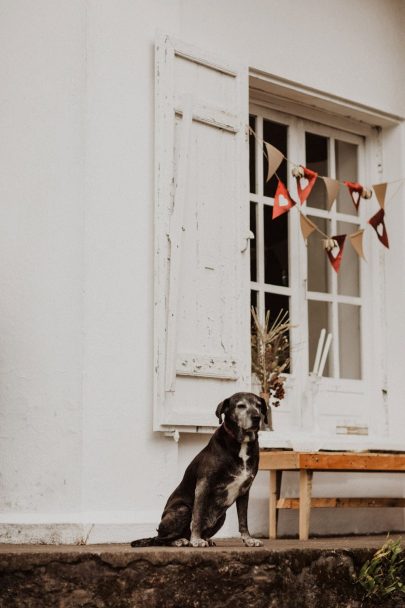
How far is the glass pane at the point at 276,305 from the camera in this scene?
655 centimetres

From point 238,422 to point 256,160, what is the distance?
261 centimetres

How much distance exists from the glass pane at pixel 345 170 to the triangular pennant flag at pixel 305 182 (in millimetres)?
674

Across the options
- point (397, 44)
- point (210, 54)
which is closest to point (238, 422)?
point (210, 54)

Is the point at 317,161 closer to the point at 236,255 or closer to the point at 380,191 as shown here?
the point at 380,191

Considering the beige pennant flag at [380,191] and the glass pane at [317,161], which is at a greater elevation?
the glass pane at [317,161]

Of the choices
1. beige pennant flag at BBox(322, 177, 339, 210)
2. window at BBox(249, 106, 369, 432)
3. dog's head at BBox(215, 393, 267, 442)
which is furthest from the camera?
window at BBox(249, 106, 369, 432)

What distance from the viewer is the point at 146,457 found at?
5.43m

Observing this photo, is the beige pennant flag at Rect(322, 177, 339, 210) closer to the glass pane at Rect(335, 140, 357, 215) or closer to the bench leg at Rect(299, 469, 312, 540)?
the glass pane at Rect(335, 140, 357, 215)

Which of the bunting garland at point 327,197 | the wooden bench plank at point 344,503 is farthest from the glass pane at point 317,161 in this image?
the wooden bench plank at point 344,503

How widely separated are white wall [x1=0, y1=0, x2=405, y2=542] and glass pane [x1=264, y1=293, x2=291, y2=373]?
115cm

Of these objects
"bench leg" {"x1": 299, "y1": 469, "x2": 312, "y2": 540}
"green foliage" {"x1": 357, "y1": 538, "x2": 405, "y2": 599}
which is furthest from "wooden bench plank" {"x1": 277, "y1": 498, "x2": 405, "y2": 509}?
"green foliage" {"x1": 357, "y1": 538, "x2": 405, "y2": 599}

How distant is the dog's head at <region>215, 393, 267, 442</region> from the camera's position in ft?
14.4

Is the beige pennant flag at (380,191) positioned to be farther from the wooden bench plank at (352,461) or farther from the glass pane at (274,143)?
the wooden bench plank at (352,461)

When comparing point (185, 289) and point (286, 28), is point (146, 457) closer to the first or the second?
point (185, 289)
